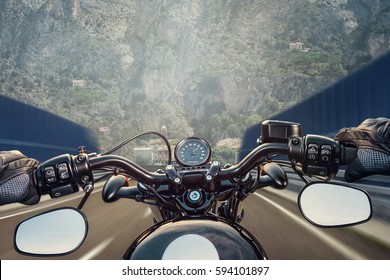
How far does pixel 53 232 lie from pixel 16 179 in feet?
0.56

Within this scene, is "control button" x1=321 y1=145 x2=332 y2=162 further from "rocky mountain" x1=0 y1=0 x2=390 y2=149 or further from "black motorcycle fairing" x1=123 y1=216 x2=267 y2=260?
"rocky mountain" x1=0 y1=0 x2=390 y2=149

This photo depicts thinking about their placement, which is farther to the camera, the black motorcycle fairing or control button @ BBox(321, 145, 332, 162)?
control button @ BBox(321, 145, 332, 162)

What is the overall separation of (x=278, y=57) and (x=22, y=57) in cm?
2632

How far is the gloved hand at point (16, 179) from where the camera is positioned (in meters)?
1.36

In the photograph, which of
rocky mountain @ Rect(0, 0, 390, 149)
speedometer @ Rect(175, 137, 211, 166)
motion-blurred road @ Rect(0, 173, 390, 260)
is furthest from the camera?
rocky mountain @ Rect(0, 0, 390, 149)

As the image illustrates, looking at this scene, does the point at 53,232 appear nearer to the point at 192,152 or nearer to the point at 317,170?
the point at 192,152

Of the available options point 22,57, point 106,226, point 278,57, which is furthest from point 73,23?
point 106,226

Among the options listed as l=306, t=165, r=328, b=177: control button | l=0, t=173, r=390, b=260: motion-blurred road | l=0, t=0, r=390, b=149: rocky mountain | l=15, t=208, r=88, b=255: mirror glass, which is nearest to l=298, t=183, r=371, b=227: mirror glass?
l=306, t=165, r=328, b=177: control button

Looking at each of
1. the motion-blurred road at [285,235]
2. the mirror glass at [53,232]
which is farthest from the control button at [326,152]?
the motion-blurred road at [285,235]

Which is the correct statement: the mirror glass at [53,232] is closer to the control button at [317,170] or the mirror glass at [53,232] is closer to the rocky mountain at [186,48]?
the control button at [317,170]

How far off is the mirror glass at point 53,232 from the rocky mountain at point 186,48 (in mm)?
33797

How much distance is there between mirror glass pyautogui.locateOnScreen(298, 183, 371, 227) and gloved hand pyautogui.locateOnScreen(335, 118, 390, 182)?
61mm

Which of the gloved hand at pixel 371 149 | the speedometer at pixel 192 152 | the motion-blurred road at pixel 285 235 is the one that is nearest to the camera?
the gloved hand at pixel 371 149

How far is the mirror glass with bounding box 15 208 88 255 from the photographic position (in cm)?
138
